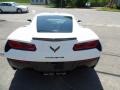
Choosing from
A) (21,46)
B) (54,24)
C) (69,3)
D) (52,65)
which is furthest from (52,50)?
(69,3)

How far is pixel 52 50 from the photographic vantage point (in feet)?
20.3

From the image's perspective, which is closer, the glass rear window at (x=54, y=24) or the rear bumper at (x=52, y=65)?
the rear bumper at (x=52, y=65)

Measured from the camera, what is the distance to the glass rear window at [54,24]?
22.9 feet

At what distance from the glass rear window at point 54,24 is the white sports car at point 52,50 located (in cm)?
22

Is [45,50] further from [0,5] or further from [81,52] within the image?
[0,5]

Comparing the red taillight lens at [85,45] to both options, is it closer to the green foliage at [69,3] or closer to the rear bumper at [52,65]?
the rear bumper at [52,65]

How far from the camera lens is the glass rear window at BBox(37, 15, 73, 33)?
6973 millimetres

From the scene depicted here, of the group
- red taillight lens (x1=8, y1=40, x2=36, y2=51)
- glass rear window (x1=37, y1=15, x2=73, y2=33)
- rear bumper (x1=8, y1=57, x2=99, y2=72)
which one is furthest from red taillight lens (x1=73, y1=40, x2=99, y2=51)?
red taillight lens (x1=8, y1=40, x2=36, y2=51)

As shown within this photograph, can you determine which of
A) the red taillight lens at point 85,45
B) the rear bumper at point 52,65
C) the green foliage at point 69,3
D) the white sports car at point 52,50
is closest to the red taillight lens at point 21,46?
the white sports car at point 52,50

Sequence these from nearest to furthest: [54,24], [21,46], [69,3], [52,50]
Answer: [52,50]
[21,46]
[54,24]
[69,3]

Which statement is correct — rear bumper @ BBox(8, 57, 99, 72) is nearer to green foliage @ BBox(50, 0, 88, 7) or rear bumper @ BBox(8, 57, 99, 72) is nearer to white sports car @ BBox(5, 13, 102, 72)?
white sports car @ BBox(5, 13, 102, 72)

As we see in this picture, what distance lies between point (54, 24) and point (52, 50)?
52.2 inches

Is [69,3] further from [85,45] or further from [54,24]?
[85,45]

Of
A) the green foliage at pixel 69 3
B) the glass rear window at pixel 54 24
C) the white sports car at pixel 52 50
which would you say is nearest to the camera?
the white sports car at pixel 52 50
